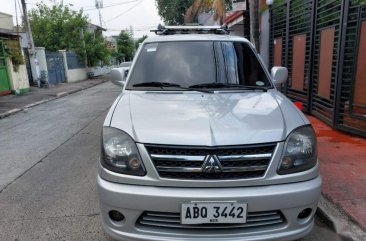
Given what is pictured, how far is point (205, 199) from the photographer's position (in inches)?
88.7

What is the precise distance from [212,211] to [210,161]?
1.10 ft

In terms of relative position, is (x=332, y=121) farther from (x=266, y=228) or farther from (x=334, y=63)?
(x=266, y=228)

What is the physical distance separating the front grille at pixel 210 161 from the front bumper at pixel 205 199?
4.0 inches

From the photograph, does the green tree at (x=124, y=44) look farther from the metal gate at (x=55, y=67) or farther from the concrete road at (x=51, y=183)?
the concrete road at (x=51, y=183)

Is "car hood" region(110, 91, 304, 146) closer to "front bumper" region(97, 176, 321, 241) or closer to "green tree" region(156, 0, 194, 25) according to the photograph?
"front bumper" region(97, 176, 321, 241)

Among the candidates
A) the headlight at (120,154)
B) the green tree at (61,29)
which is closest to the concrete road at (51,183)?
the headlight at (120,154)

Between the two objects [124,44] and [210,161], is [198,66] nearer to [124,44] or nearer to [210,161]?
[210,161]

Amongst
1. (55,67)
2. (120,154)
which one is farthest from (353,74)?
(55,67)

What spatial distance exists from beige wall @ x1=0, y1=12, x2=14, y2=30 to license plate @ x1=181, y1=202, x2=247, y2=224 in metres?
28.5

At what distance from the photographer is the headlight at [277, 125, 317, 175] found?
7.93 ft

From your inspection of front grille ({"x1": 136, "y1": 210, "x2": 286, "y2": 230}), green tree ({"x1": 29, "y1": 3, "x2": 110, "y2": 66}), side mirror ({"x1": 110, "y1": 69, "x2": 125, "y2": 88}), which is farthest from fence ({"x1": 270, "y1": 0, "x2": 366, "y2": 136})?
green tree ({"x1": 29, "y1": 3, "x2": 110, "y2": 66})

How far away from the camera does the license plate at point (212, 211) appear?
2258mm

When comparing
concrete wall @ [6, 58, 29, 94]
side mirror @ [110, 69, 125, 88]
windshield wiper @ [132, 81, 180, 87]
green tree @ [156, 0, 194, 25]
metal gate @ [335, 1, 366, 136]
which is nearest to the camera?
windshield wiper @ [132, 81, 180, 87]

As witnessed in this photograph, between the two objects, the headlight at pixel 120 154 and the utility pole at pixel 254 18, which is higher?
the utility pole at pixel 254 18
